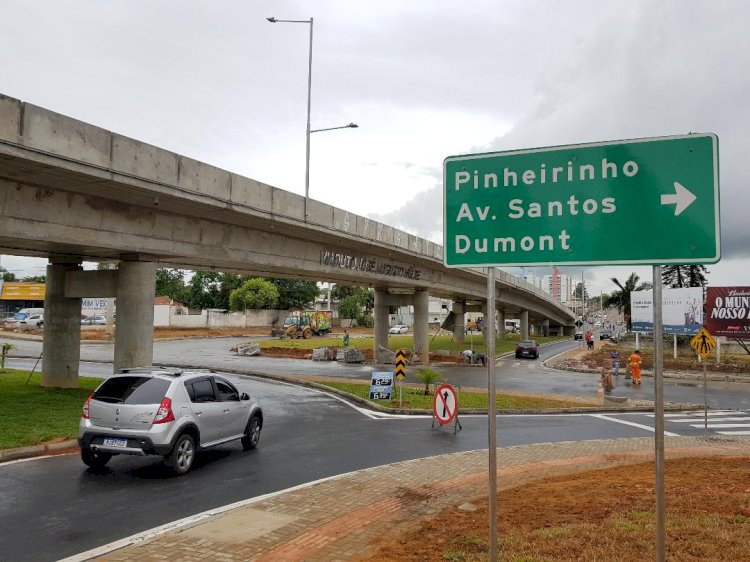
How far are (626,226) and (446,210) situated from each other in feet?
4.29

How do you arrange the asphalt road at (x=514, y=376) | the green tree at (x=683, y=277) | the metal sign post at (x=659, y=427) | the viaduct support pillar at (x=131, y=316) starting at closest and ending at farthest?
the metal sign post at (x=659, y=427), the viaduct support pillar at (x=131, y=316), the asphalt road at (x=514, y=376), the green tree at (x=683, y=277)

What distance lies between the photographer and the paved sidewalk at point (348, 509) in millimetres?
5949

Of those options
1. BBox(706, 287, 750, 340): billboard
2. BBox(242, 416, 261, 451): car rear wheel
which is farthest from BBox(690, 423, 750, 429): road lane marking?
BBox(706, 287, 750, 340): billboard

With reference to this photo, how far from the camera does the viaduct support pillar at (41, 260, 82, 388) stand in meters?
18.0

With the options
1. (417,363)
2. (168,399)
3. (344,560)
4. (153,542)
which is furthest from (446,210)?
(417,363)

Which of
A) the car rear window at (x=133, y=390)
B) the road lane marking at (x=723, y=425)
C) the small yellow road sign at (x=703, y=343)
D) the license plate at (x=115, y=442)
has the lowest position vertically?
the road lane marking at (x=723, y=425)

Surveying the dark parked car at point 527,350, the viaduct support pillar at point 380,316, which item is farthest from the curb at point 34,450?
the dark parked car at point 527,350

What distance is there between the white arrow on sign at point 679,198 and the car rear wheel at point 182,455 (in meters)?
8.06

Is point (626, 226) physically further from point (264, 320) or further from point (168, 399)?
point (264, 320)

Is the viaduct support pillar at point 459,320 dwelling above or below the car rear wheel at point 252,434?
above

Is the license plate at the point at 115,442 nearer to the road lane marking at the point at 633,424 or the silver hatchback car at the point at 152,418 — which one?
the silver hatchback car at the point at 152,418

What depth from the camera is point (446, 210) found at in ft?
14.7

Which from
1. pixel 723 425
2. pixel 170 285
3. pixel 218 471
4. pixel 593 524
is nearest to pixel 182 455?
pixel 218 471

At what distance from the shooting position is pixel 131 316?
643 inches
